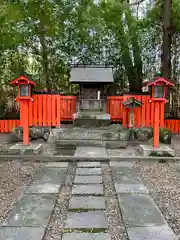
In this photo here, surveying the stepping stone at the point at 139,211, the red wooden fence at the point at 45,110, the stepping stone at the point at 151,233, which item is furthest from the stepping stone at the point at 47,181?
the red wooden fence at the point at 45,110

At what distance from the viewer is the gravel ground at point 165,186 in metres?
2.90

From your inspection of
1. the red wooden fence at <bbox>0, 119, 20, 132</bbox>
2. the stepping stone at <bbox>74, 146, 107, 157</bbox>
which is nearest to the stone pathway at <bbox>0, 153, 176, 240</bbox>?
the stepping stone at <bbox>74, 146, 107, 157</bbox>

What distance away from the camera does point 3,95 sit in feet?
34.1

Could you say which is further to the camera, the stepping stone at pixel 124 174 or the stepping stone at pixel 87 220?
the stepping stone at pixel 124 174

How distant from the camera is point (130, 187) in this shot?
3.78m

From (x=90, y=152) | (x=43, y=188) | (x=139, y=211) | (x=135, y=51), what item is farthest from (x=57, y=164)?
(x=135, y=51)

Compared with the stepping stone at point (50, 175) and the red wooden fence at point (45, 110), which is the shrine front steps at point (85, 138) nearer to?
the red wooden fence at point (45, 110)

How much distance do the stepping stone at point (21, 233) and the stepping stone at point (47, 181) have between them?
1089mm

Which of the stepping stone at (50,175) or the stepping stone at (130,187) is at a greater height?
the stepping stone at (50,175)

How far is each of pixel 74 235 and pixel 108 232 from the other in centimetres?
31

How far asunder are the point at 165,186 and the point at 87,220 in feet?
5.29

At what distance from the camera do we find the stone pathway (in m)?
2.43

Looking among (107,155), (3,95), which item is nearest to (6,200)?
(107,155)

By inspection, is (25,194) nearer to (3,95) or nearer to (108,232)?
(108,232)
